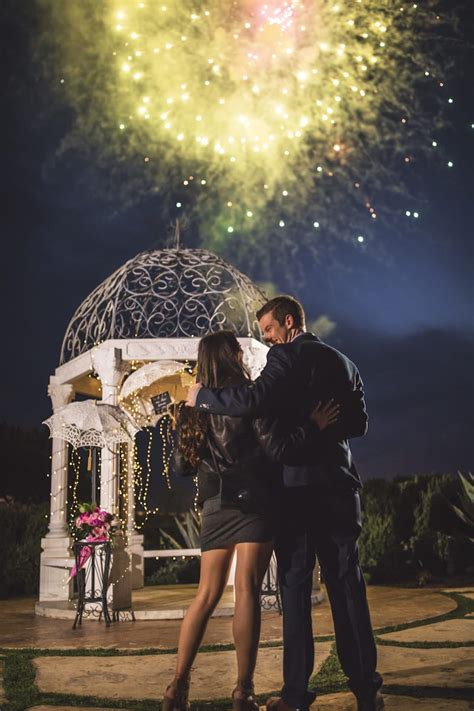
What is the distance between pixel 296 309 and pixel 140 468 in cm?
773

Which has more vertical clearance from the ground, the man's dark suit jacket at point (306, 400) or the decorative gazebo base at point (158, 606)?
the man's dark suit jacket at point (306, 400)

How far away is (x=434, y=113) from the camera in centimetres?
946

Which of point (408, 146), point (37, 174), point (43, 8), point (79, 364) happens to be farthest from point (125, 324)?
point (37, 174)

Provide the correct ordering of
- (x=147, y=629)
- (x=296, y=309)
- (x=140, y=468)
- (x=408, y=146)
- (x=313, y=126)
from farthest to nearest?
(x=140, y=468) → (x=408, y=146) → (x=313, y=126) → (x=147, y=629) → (x=296, y=309)

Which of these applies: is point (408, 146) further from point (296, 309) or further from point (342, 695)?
point (342, 695)

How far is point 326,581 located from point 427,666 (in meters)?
1.31

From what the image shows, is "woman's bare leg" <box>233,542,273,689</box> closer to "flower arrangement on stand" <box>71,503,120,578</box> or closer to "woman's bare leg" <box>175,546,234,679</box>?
"woman's bare leg" <box>175,546,234,679</box>

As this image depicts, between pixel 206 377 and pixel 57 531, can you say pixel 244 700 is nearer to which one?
pixel 206 377

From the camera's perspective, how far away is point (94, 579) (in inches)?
294

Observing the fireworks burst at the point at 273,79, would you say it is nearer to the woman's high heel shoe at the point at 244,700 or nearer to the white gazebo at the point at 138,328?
the white gazebo at the point at 138,328

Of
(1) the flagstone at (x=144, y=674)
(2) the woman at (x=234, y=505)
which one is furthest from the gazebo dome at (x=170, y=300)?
(2) the woman at (x=234, y=505)

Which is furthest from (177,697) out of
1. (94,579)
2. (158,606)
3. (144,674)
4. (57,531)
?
(57,531)

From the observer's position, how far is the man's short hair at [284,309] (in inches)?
135

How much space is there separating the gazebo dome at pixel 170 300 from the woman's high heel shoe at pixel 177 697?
5.45m
